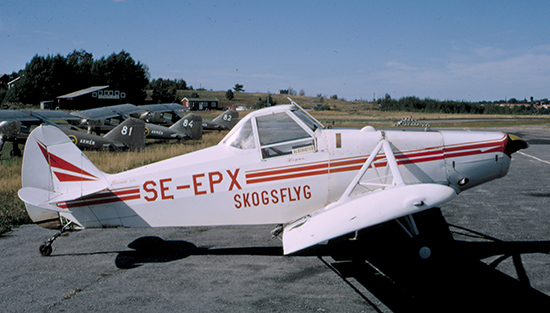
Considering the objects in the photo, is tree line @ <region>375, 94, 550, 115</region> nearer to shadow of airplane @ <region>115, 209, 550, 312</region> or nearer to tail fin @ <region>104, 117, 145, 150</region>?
tail fin @ <region>104, 117, 145, 150</region>

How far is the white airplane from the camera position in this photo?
5.98m

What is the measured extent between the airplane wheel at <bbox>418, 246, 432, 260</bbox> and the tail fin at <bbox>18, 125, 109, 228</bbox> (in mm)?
4593

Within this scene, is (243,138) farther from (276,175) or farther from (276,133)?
(276,175)

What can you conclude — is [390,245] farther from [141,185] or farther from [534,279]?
[141,185]

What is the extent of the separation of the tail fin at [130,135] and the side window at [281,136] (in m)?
15.9

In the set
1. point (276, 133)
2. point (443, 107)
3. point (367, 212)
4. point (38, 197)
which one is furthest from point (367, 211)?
point (443, 107)

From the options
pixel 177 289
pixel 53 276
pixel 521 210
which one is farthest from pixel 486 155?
pixel 53 276

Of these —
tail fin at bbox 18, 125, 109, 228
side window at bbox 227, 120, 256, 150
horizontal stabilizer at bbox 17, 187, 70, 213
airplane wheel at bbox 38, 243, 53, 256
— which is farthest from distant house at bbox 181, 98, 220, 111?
side window at bbox 227, 120, 256, 150

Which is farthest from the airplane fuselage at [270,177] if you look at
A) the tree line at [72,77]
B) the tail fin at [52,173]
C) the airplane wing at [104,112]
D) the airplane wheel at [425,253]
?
the tree line at [72,77]

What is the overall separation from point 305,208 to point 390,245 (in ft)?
6.26

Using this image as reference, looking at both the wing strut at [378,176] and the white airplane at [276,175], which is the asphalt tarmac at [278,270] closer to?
the white airplane at [276,175]

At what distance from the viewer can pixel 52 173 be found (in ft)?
21.3

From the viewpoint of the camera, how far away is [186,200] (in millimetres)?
6109

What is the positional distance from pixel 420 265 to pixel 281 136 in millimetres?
2584
